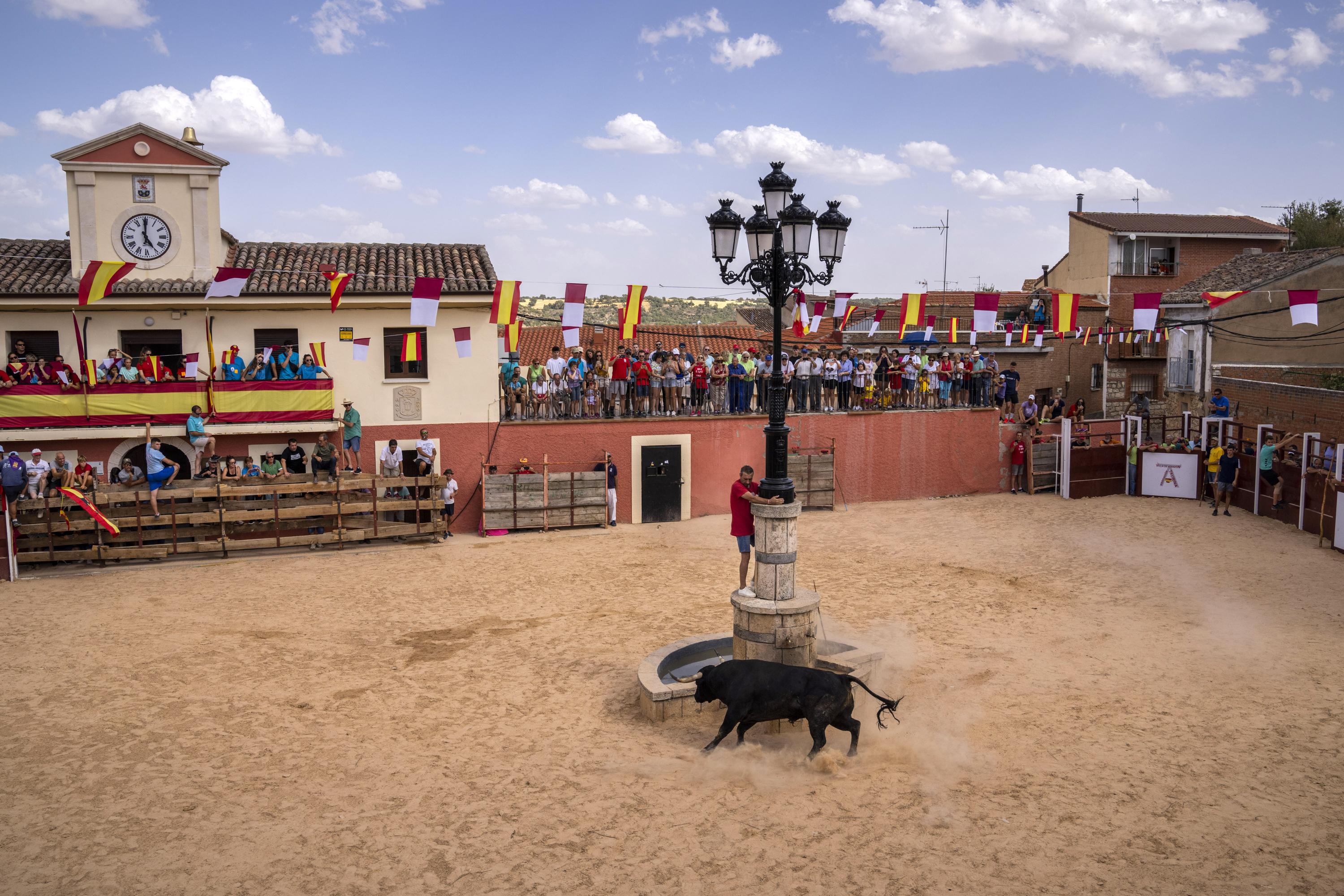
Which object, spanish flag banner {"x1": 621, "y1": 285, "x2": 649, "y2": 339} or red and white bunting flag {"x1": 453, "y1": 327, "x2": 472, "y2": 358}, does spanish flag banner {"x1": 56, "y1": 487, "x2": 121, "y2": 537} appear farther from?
spanish flag banner {"x1": 621, "y1": 285, "x2": 649, "y2": 339}

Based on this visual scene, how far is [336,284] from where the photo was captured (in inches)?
805

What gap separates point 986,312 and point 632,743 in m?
13.1

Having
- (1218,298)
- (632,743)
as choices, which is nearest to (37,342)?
(632,743)

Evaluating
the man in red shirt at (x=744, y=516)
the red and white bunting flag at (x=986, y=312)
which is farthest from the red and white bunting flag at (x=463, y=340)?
the red and white bunting flag at (x=986, y=312)

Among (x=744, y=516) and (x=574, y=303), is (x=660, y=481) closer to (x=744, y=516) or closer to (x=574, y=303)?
(x=574, y=303)

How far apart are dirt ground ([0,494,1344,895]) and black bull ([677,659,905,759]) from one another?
0.29 meters

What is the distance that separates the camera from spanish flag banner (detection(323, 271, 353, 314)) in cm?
2042

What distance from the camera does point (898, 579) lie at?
56.3 ft

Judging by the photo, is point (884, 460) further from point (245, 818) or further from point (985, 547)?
point (245, 818)

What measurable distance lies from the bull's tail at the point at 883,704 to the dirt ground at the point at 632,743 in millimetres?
181

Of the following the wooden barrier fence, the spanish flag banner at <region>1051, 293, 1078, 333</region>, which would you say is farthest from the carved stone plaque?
the spanish flag banner at <region>1051, 293, 1078, 333</region>

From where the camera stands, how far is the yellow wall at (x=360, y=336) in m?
21.0

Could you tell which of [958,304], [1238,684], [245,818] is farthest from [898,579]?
[958,304]

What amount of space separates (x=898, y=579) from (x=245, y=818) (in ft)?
39.2
